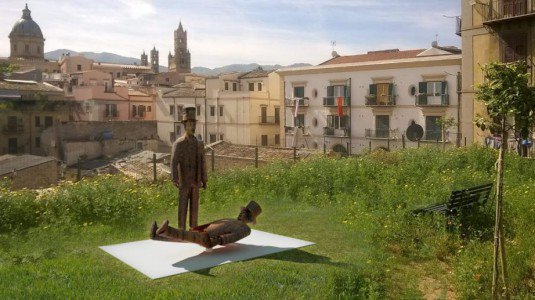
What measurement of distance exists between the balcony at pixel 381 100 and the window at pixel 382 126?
0.96 meters

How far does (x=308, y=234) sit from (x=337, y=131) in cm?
2951

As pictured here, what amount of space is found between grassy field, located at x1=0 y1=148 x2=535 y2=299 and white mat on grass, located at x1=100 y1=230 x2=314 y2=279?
0.23m

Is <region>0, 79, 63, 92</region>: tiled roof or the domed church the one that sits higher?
the domed church

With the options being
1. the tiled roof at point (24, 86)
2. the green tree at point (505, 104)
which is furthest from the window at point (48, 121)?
the green tree at point (505, 104)

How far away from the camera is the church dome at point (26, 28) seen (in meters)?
85.6

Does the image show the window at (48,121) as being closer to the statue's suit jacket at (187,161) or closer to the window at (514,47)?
the window at (514,47)

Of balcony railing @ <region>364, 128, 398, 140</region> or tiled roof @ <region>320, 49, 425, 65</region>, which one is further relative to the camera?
tiled roof @ <region>320, 49, 425, 65</region>

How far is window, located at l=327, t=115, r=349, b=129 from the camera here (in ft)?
130

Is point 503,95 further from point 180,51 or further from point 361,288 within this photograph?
point 180,51

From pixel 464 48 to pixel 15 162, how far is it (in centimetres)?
2707

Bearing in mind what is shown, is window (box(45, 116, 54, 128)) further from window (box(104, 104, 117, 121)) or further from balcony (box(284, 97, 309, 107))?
balcony (box(284, 97, 309, 107))

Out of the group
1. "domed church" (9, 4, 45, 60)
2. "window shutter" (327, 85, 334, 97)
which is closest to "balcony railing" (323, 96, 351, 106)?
"window shutter" (327, 85, 334, 97)

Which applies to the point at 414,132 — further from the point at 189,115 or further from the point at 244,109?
the point at 189,115

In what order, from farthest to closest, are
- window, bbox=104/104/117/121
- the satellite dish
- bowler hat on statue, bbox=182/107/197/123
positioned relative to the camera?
window, bbox=104/104/117/121
the satellite dish
bowler hat on statue, bbox=182/107/197/123
